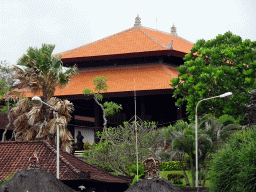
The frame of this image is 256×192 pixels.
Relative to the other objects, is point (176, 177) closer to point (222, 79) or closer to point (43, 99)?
point (222, 79)

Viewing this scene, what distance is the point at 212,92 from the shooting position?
1283 inches

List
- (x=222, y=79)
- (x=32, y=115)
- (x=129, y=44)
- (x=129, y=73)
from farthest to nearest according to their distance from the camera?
1. (x=129, y=44)
2. (x=129, y=73)
3. (x=222, y=79)
4. (x=32, y=115)

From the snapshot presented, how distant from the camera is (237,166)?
1385 cm

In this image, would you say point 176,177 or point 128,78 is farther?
point 128,78

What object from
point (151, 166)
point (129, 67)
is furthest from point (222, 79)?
point (151, 166)

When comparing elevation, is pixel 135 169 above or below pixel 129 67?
below

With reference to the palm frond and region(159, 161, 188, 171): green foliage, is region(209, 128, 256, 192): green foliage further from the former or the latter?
region(159, 161, 188, 171): green foliage

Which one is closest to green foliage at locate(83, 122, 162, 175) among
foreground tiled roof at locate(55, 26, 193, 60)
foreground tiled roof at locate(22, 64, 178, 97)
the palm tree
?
the palm tree

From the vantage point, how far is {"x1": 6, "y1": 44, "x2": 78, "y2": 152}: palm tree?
28406 millimetres

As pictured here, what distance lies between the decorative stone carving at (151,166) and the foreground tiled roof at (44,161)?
1244 centimetres

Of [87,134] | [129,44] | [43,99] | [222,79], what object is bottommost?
[87,134]

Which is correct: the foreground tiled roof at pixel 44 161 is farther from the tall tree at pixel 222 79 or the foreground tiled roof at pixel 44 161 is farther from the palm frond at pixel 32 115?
the tall tree at pixel 222 79

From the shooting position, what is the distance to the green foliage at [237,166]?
1305cm

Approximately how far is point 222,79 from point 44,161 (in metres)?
14.1
